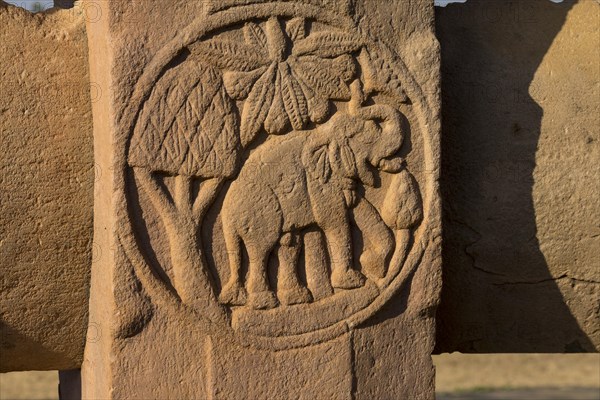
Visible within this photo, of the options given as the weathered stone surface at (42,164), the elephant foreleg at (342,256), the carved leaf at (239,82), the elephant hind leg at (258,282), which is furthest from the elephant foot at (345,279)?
the weathered stone surface at (42,164)

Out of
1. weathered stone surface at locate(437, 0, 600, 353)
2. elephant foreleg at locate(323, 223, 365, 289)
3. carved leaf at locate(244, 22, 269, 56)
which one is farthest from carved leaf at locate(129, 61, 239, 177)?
weathered stone surface at locate(437, 0, 600, 353)

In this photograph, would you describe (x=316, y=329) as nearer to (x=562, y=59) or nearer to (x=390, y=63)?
(x=390, y=63)

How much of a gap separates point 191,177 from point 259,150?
0.62 ft

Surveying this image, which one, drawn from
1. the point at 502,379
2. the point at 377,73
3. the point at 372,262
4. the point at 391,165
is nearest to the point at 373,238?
the point at 372,262

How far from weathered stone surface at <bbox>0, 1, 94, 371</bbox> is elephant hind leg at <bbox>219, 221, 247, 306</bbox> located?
0.42 meters

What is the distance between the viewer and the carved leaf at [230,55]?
3.01 meters

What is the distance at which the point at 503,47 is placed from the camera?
347 centimetres

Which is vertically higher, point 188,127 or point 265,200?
point 188,127

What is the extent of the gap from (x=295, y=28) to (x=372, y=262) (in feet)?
2.09

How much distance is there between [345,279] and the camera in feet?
10.3

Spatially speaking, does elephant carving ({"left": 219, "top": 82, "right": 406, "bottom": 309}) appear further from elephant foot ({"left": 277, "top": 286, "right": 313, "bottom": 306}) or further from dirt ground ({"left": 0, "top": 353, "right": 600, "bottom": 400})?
dirt ground ({"left": 0, "top": 353, "right": 600, "bottom": 400})

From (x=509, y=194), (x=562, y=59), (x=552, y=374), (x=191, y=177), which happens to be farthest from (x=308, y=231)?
(x=552, y=374)

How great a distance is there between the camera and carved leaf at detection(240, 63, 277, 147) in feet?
9.96

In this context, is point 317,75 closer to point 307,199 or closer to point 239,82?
point 239,82
